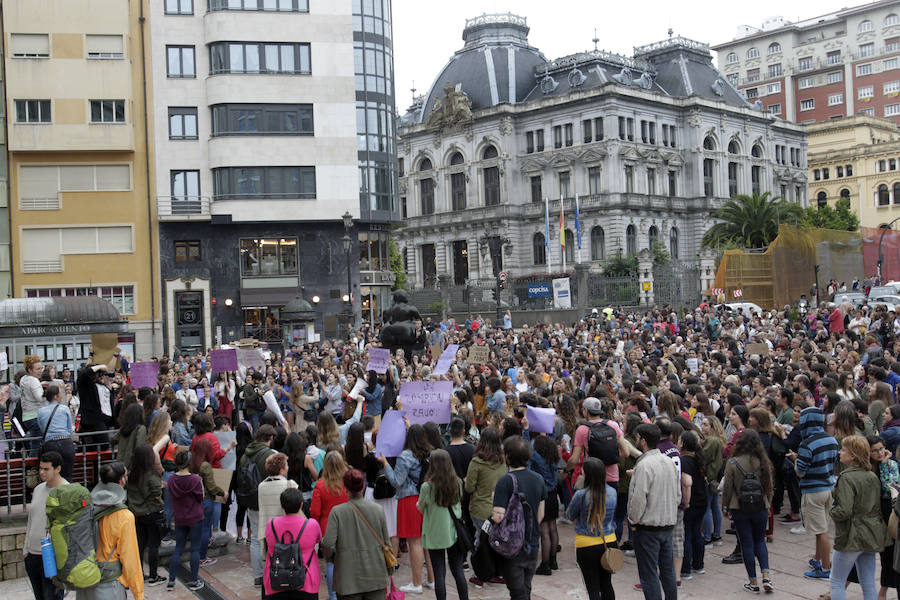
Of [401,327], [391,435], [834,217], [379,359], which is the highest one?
[834,217]

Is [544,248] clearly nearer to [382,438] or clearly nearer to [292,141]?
[292,141]

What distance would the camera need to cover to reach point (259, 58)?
4281 cm

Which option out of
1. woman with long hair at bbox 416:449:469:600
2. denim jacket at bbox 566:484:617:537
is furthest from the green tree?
woman with long hair at bbox 416:449:469:600

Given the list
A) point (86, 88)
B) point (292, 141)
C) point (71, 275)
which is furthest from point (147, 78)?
point (71, 275)

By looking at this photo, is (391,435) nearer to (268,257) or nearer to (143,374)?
(143,374)

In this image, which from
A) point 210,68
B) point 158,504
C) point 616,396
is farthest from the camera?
point 210,68

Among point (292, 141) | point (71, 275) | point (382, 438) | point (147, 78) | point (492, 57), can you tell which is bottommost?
point (382, 438)

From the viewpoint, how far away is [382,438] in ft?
34.4

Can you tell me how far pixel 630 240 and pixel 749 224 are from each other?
15.1 meters

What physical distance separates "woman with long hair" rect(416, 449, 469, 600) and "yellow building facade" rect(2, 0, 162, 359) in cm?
3522

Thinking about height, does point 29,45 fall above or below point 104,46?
below

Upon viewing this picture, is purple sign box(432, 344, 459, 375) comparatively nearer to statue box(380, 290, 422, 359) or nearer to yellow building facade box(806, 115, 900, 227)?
statue box(380, 290, 422, 359)

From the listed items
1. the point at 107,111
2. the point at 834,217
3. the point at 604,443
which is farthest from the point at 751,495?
the point at 834,217

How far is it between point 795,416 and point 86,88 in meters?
37.4
